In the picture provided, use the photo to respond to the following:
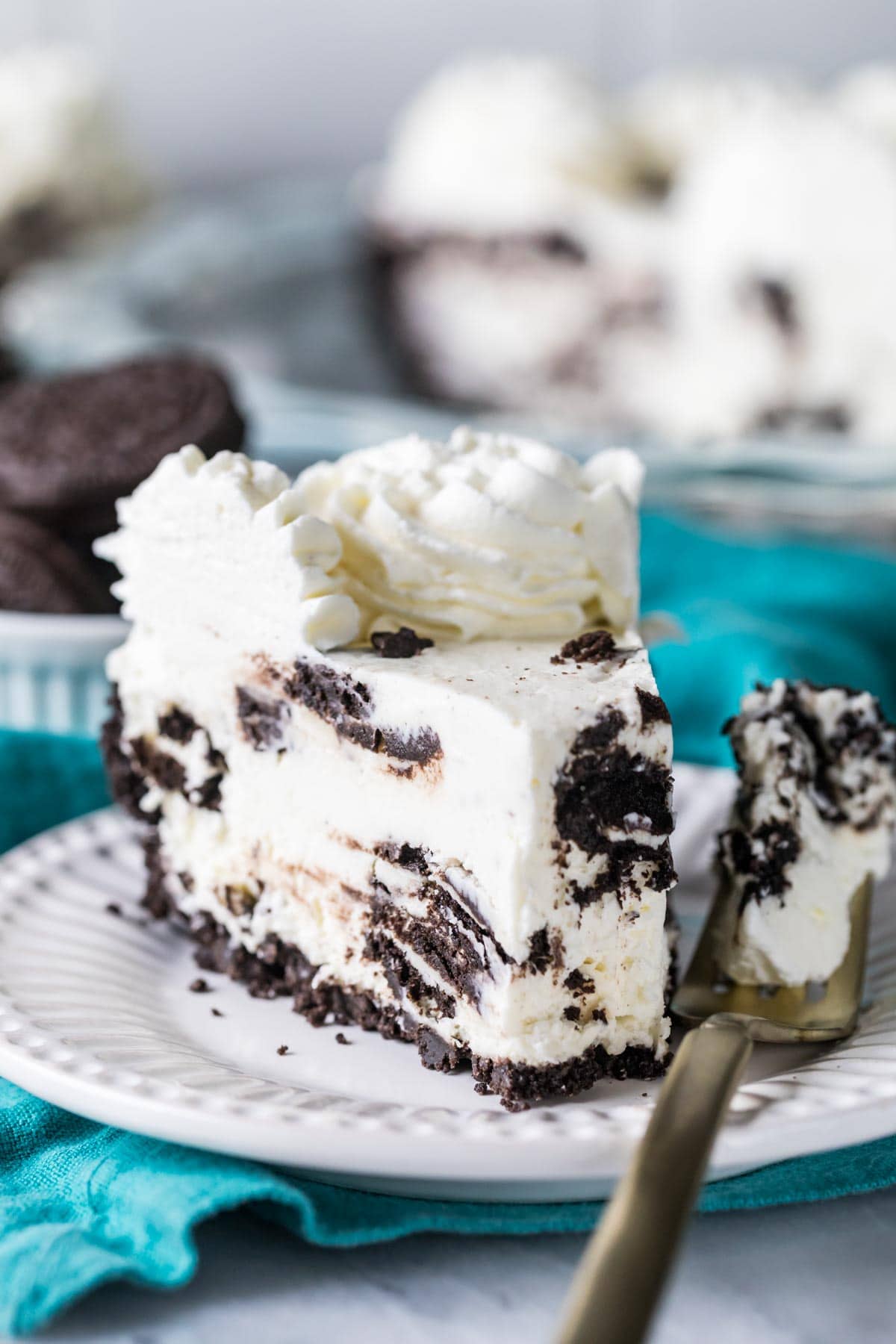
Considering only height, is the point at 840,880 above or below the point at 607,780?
below

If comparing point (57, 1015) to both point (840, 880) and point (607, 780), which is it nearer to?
point (607, 780)

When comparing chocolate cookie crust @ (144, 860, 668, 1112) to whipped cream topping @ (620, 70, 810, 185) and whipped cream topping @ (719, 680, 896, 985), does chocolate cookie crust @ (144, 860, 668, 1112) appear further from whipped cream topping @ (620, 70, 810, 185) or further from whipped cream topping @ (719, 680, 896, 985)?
whipped cream topping @ (620, 70, 810, 185)

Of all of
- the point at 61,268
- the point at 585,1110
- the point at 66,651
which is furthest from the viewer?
the point at 61,268

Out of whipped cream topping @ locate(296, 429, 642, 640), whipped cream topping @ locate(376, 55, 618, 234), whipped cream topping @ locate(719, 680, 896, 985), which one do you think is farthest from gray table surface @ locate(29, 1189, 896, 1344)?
whipped cream topping @ locate(376, 55, 618, 234)

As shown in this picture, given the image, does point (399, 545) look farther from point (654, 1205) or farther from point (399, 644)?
point (654, 1205)

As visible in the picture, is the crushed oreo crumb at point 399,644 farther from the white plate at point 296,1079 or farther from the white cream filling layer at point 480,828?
the white plate at point 296,1079

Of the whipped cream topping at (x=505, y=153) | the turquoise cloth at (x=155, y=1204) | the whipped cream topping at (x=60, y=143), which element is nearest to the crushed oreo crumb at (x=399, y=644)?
the turquoise cloth at (x=155, y=1204)

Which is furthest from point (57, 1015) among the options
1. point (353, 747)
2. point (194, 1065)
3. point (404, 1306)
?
point (404, 1306)
